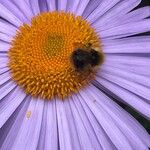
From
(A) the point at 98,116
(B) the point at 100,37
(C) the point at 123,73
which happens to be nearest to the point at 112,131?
(A) the point at 98,116

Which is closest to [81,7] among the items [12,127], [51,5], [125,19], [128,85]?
[51,5]

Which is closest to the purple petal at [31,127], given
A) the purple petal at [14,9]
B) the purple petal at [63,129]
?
the purple petal at [63,129]

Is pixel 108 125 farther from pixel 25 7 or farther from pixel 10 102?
pixel 25 7

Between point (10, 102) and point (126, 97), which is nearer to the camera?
point (126, 97)

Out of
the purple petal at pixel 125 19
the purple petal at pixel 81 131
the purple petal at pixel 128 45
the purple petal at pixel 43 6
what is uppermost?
the purple petal at pixel 43 6

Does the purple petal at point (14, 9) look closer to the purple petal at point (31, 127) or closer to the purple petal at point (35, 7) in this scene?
the purple petal at point (35, 7)

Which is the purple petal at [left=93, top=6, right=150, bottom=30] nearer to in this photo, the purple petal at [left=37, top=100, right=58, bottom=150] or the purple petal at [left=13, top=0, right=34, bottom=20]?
the purple petal at [left=13, top=0, right=34, bottom=20]

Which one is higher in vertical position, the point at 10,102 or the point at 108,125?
the point at 10,102

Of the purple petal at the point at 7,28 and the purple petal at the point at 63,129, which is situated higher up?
the purple petal at the point at 7,28
